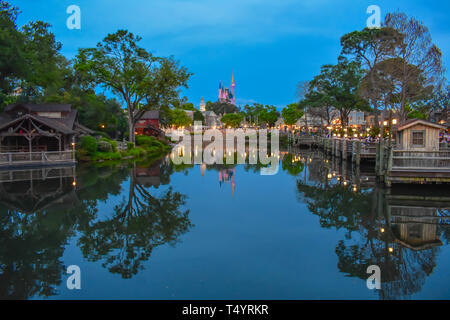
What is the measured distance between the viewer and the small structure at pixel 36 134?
1225 inches

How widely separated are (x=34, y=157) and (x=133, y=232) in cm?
2393

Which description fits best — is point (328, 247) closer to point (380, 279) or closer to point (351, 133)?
point (380, 279)

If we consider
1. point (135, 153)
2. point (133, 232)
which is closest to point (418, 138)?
point (133, 232)

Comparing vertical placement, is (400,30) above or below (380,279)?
above

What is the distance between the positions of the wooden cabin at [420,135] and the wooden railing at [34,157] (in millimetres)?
29070

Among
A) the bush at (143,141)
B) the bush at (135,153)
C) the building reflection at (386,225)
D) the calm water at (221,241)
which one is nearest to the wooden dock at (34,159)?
the calm water at (221,241)

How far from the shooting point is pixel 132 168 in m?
32.5

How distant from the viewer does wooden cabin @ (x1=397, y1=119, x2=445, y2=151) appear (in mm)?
23438

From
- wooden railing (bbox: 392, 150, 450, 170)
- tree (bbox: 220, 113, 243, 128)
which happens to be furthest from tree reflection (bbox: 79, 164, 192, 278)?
tree (bbox: 220, 113, 243, 128)

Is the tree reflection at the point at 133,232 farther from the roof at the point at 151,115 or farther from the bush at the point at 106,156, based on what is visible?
the roof at the point at 151,115

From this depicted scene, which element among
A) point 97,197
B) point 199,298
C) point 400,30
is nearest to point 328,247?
point 199,298

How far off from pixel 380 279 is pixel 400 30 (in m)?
35.9
